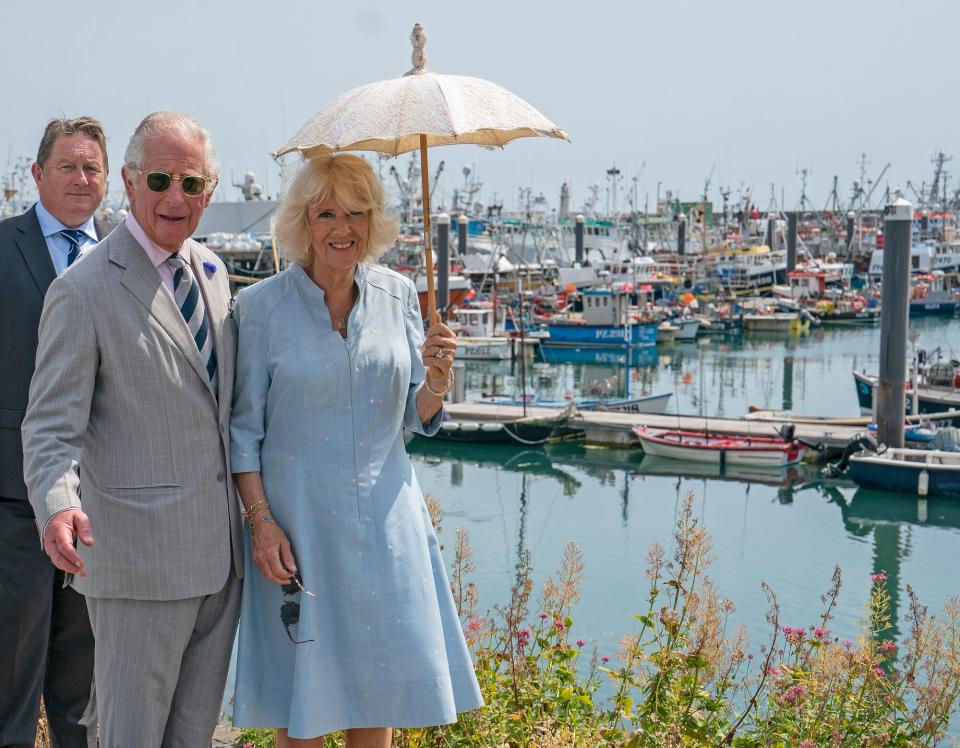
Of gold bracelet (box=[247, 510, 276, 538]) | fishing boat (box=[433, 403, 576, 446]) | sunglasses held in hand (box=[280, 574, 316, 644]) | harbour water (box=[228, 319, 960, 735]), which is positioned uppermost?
→ gold bracelet (box=[247, 510, 276, 538])

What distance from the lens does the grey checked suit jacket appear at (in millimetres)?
2051

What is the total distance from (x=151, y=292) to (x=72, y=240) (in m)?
0.67

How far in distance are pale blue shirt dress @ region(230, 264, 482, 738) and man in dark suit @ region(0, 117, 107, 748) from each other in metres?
0.61

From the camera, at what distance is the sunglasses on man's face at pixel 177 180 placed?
2.16 metres

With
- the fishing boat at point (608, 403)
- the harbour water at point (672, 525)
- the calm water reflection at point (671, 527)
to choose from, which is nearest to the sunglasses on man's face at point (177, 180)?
the harbour water at point (672, 525)

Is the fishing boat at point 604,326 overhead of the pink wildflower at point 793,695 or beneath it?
beneath

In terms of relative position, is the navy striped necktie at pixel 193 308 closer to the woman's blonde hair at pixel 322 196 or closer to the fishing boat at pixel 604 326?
the woman's blonde hair at pixel 322 196

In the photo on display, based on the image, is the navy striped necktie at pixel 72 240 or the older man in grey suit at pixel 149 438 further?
the navy striped necktie at pixel 72 240

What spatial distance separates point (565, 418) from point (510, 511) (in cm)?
460

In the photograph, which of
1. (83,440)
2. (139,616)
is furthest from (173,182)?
(139,616)

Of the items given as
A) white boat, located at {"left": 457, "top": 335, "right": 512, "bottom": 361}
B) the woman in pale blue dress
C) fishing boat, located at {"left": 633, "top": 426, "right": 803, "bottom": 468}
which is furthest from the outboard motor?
white boat, located at {"left": 457, "top": 335, "right": 512, "bottom": 361}

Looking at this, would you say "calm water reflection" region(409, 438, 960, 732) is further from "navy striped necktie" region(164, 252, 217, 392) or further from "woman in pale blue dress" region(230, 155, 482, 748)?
"navy striped necktie" region(164, 252, 217, 392)

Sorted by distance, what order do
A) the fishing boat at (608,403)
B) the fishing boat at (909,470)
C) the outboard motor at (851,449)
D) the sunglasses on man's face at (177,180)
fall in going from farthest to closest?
the fishing boat at (608,403) < the outboard motor at (851,449) < the fishing boat at (909,470) < the sunglasses on man's face at (177,180)

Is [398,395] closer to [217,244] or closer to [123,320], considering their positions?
[123,320]
